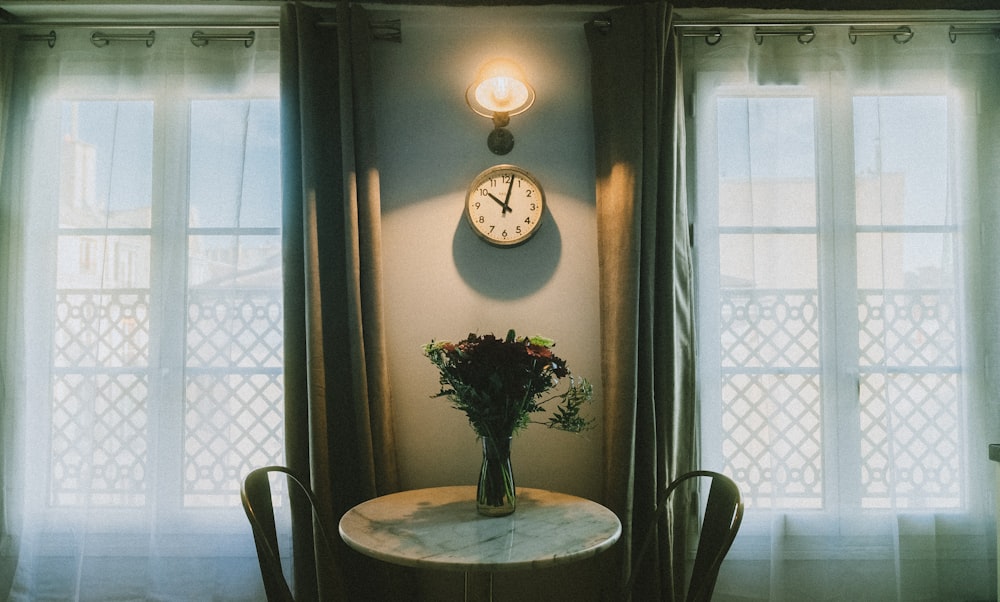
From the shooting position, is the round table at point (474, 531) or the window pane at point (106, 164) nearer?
the round table at point (474, 531)

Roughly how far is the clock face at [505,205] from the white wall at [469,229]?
64 mm

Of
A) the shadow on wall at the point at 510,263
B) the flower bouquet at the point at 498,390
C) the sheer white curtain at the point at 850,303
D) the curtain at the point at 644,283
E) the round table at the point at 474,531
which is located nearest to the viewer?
the round table at the point at 474,531

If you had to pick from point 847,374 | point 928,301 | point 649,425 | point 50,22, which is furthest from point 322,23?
point 928,301

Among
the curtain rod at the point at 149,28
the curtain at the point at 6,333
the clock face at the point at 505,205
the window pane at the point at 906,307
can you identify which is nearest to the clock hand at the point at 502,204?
the clock face at the point at 505,205

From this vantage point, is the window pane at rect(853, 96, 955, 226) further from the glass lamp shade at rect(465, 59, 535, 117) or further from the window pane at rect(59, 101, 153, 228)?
the window pane at rect(59, 101, 153, 228)

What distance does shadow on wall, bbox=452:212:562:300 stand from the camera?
2268 mm

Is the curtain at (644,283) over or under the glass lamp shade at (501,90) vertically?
under

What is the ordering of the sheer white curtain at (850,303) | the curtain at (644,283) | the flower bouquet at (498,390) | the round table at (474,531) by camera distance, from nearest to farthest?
the round table at (474,531) → the flower bouquet at (498,390) → the curtain at (644,283) → the sheer white curtain at (850,303)

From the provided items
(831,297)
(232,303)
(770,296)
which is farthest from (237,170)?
(831,297)

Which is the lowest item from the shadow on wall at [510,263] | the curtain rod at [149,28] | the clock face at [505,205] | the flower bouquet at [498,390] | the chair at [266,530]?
the chair at [266,530]

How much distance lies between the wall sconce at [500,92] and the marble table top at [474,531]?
54.7 inches

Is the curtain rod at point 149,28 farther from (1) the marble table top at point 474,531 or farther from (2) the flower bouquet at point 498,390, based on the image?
(1) the marble table top at point 474,531

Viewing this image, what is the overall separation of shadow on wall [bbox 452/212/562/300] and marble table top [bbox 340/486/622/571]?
79 cm

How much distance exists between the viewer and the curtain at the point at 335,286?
2.05 metres
